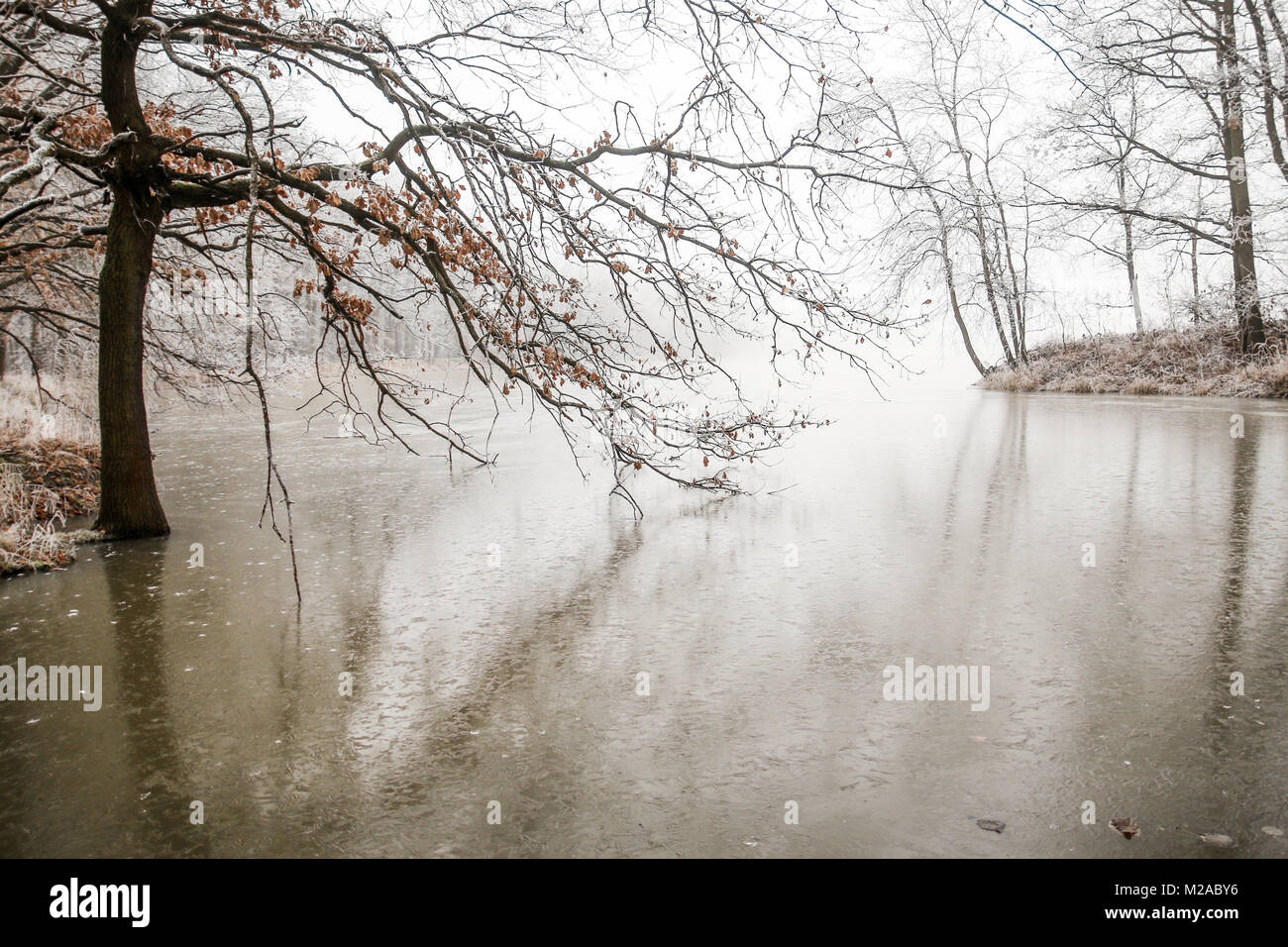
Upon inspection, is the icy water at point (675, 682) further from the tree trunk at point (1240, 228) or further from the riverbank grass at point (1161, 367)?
the tree trunk at point (1240, 228)

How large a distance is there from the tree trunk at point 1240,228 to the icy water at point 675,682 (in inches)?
481

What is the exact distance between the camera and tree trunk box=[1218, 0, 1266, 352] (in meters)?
17.1

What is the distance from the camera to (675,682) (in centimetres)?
406

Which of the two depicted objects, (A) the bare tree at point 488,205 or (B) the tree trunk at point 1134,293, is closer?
(A) the bare tree at point 488,205

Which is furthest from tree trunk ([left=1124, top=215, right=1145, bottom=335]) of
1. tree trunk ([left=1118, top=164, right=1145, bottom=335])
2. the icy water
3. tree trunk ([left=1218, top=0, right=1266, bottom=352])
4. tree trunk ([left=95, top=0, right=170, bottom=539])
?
tree trunk ([left=95, top=0, right=170, bottom=539])

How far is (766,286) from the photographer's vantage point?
701cm

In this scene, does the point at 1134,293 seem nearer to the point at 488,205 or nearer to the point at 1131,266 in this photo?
the point at 1131,266

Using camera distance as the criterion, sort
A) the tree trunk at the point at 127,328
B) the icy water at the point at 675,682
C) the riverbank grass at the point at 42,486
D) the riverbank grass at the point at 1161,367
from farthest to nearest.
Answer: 1. the riverbank grass at the point at 1161,367
2. the tree trunk at the point at 127,328
3. the riverbank grass at the point at 42,486
4. the icy water at the point at 675,682

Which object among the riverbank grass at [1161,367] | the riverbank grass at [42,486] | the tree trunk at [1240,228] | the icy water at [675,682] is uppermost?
A: the tree trunk at [1240,228]

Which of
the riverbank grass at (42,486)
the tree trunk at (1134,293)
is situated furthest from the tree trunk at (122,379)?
the tree trunk at (1134,293)

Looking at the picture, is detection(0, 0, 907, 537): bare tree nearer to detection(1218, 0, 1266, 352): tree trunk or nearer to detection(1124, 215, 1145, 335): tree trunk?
detection(1218, 0, 1266, 352): tree trunk

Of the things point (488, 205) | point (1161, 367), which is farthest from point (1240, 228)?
point (488, 205)

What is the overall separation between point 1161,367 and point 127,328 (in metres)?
21.9

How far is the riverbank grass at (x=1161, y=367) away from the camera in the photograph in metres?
17.3
